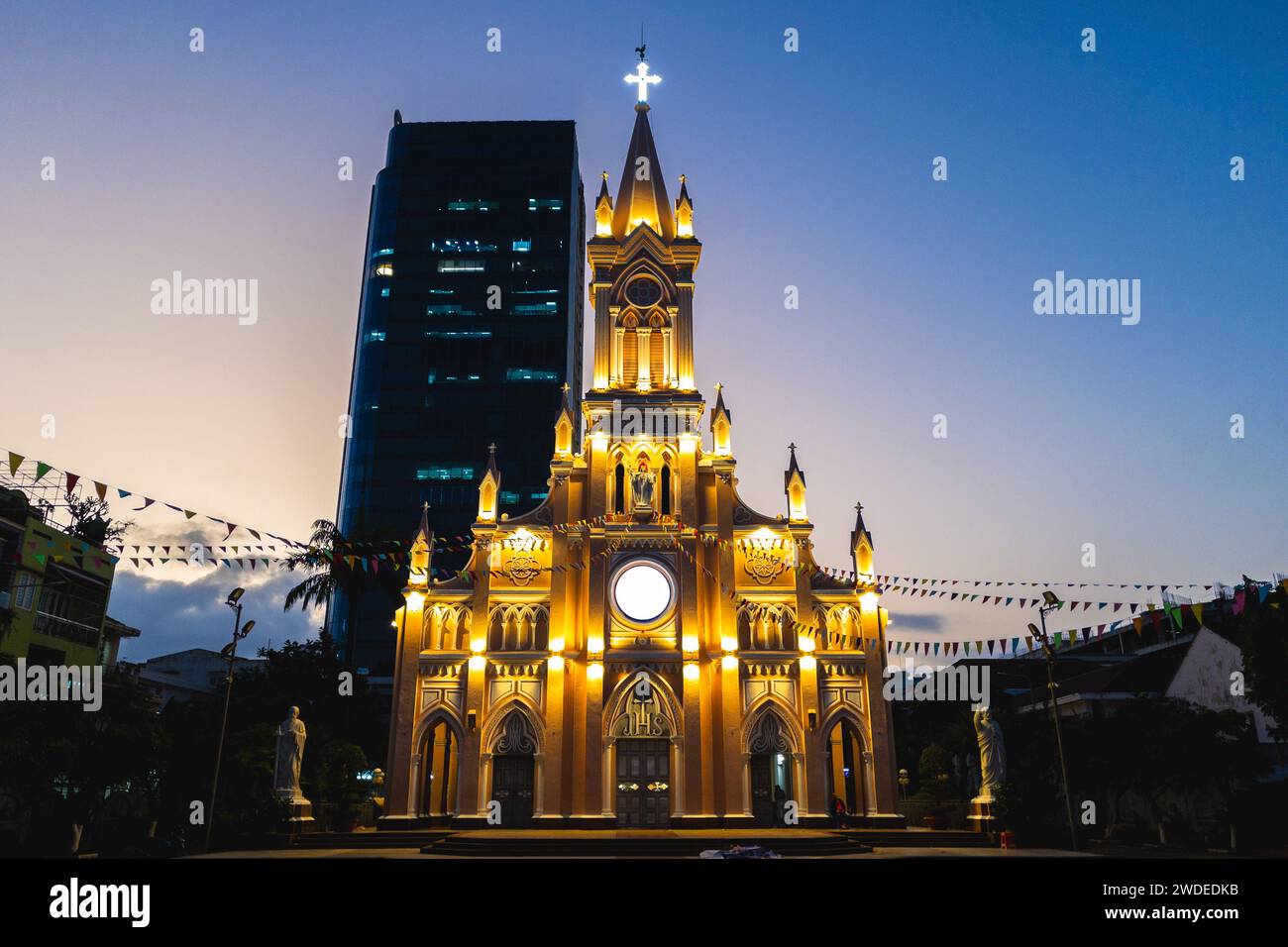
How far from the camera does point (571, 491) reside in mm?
38875

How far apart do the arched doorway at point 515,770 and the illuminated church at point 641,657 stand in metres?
0.07

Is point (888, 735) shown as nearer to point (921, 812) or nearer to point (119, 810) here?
point (921, 812)

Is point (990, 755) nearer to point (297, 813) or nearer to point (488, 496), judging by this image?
point (488, 496)

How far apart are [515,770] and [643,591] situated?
8.70m

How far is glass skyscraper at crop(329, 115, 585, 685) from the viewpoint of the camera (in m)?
91.7

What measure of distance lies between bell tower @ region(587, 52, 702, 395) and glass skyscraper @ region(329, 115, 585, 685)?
44235 millimetres

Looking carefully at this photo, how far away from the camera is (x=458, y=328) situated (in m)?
97.7

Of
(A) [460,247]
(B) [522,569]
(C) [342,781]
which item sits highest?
(A) [460,247]

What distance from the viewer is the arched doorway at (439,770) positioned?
35562mm

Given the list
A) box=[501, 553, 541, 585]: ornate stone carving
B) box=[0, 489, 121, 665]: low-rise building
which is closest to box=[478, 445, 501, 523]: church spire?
box=[501, 553, 541, 585]: ornate stone carving

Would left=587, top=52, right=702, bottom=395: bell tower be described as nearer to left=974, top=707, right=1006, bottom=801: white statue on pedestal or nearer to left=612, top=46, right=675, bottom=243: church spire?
left=612, top=46, right=675, bottom=243: church spire

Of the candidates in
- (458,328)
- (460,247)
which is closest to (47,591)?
(458,328)
